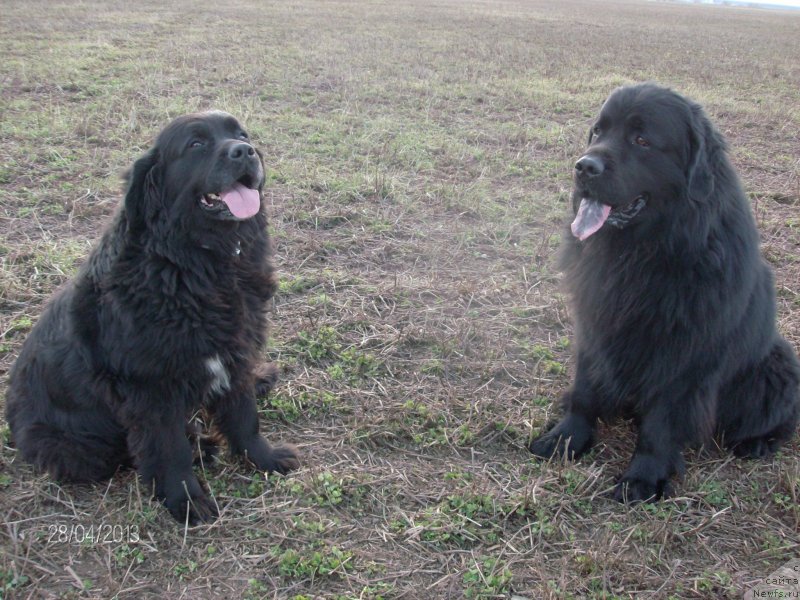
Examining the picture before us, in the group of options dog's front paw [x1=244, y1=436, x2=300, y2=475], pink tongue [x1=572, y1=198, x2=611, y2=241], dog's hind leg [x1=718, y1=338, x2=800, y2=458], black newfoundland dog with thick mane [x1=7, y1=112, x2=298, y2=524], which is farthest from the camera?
dog's hind leg [x1=718, y1=338, x2=800, y2=458]

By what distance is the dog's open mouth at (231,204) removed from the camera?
8.99 ft

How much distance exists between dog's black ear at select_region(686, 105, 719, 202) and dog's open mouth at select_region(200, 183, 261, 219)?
1879mm

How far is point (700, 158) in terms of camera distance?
2.72m

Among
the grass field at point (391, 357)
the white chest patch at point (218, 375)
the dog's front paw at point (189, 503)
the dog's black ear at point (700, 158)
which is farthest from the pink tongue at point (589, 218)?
the dog's front paw at point (189, 503)

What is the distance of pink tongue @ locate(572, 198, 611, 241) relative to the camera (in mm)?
2891

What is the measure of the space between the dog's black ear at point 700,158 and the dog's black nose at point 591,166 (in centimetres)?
37

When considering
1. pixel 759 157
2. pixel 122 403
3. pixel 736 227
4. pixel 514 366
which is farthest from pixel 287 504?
pixel 759 157

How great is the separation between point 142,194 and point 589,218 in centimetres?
197

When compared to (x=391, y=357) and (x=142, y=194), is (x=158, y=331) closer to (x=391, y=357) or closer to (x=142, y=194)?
(x=142, y=194)

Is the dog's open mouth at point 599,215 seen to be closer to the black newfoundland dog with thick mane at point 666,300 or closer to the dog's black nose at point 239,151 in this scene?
the black newfoundland dog with thick mane at point 666,300

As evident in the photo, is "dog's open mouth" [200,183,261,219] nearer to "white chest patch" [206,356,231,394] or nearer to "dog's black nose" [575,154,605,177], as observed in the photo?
"white chest patch" [206,356,231,394]

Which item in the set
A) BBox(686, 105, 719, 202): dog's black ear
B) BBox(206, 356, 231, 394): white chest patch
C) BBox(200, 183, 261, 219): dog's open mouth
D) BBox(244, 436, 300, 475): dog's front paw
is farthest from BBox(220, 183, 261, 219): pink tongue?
BBox(686, 105, 719, 202): dog's black ear

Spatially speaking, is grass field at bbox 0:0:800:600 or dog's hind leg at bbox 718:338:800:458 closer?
grass field at bbox 0:0:800:600

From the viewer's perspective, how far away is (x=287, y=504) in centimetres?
277
